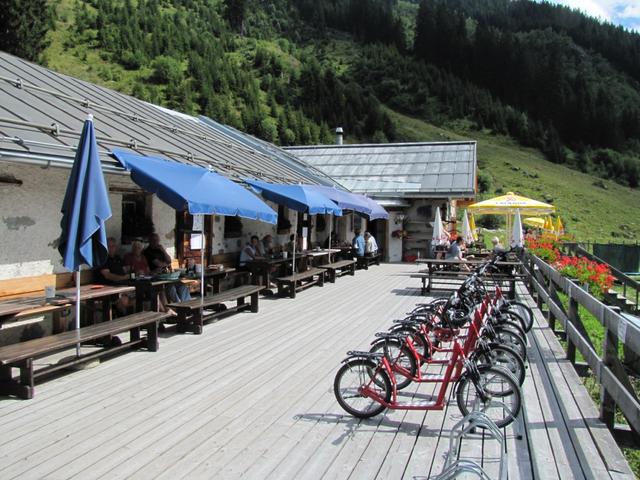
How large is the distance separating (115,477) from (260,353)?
324 centimetres

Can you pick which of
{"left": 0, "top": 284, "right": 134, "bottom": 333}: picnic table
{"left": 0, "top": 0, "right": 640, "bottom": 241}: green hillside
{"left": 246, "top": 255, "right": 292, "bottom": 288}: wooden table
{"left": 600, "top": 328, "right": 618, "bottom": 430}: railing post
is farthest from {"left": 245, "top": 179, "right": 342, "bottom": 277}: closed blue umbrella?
{"left": 0, "top": 0, "right": 640, "bottom": 241}: green hillside

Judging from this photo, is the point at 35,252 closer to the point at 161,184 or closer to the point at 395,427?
the point at 161,184

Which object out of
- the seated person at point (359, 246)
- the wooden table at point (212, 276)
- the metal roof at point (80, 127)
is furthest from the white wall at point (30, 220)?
the seated person at point (359, 246)

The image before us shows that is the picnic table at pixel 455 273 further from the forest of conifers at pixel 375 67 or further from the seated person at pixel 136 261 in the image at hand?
the forest of conifers at pixel 375 67

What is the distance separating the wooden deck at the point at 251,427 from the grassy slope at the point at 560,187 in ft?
151

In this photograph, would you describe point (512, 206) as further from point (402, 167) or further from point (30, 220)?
point (30, 220)

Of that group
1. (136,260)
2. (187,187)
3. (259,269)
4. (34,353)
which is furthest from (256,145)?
(34,353)

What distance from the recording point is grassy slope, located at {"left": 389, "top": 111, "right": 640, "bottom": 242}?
51106 millimetres

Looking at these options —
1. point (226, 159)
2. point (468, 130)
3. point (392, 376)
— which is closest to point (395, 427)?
point (392, 376)

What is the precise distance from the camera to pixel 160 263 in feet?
27.7

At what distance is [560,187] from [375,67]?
56145mm

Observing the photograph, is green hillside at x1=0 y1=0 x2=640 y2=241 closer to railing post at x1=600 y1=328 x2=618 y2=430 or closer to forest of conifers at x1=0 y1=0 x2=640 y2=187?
forest of conifers at x1=0 y1=0 x2=640 y2=187

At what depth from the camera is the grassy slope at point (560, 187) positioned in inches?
2012

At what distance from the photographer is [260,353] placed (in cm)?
654
